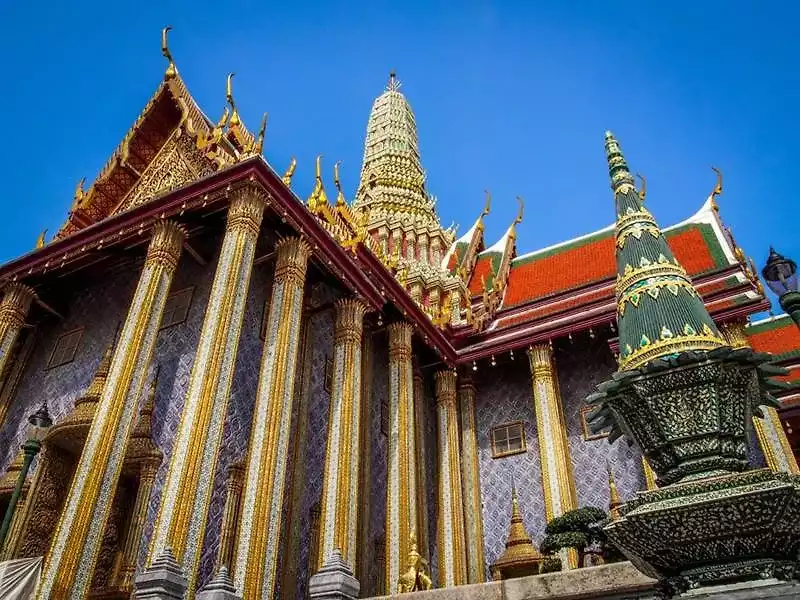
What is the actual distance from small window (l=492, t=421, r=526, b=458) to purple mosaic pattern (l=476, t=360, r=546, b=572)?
0.27 feet

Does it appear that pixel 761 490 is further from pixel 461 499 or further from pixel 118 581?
pixel 461 499

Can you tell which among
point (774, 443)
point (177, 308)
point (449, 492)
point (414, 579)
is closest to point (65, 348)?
point (177, 308)

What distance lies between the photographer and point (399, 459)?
962 centimetres

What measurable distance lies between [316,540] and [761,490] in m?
7.23

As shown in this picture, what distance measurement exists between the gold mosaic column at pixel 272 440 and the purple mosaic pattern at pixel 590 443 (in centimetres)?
559

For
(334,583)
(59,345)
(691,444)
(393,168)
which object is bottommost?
(691,444)

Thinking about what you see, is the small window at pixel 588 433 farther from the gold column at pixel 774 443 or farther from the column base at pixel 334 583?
the column base at pixel 334 583

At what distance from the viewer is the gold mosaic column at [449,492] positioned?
10.2 m

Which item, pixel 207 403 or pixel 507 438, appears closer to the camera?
pixel 207 403

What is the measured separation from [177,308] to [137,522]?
3042 mm

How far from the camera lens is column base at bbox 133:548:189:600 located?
5488 mm

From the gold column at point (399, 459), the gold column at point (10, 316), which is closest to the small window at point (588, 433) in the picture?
the gold column at point (399, 459)

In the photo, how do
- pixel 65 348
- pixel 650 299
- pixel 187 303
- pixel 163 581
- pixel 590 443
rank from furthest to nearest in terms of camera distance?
1. pixel 590 443
2. pixel 65 348
3. pixel 187 303
4. pixel 163 581
5. pixel 650 299

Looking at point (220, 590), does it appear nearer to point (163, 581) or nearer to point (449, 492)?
point (163, 581)
